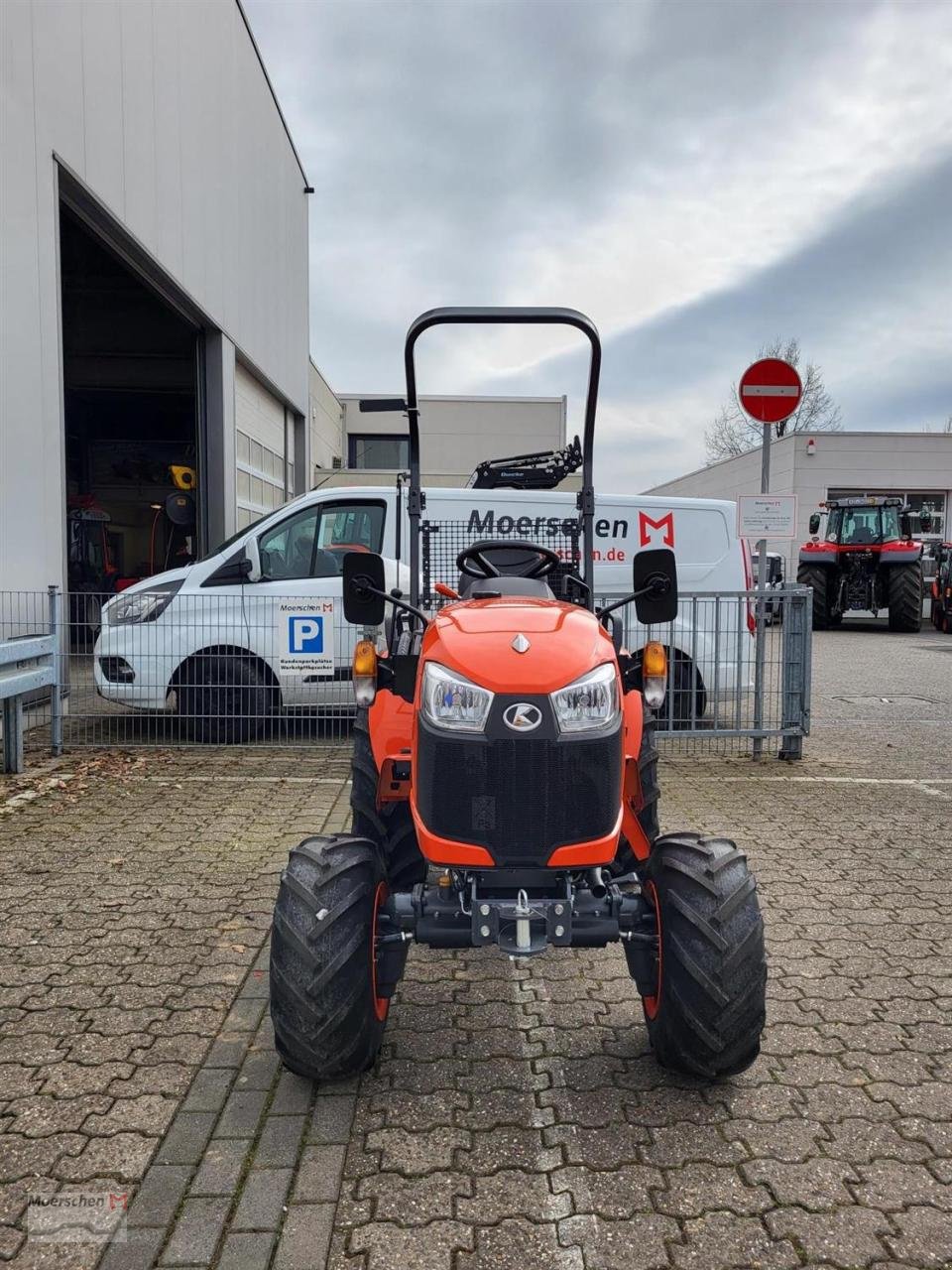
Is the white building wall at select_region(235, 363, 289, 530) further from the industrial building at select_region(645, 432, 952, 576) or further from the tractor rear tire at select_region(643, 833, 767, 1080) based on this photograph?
the industrial building at select_region(645, 432, 952, 576)

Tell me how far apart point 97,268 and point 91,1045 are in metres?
13.3

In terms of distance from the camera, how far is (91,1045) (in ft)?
9.86

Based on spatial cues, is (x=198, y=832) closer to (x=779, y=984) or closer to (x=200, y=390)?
(x=779, y=984)

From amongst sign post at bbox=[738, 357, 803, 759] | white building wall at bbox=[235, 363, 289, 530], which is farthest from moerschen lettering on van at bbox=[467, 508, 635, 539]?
white building wall at bbox=[235, 363, 289, 530]

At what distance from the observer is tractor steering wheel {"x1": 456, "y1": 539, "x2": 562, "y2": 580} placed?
3.57m

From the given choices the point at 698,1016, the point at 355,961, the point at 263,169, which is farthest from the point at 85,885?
the point at 263,169

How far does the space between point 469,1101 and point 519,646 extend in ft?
4.30

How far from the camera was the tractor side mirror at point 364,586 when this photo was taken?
3.27 metres

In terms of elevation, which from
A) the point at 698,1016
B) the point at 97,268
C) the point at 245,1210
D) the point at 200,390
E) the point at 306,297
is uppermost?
the point at 306,297

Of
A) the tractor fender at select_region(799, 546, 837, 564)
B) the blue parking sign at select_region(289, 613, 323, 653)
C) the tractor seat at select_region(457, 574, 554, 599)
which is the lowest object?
the blue parking sign at select_region(289, 613, 323, 653)

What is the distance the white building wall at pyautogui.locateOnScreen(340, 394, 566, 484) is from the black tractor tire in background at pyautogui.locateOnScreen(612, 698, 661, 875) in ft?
95.0

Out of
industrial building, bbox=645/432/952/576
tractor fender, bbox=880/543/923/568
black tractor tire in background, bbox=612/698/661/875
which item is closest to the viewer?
black tractor tire in background, bbox=612/698/661/875

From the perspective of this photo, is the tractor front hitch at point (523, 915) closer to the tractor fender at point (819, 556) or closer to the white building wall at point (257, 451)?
the white building wall at point (257, 451)

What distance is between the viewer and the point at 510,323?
3.62m
